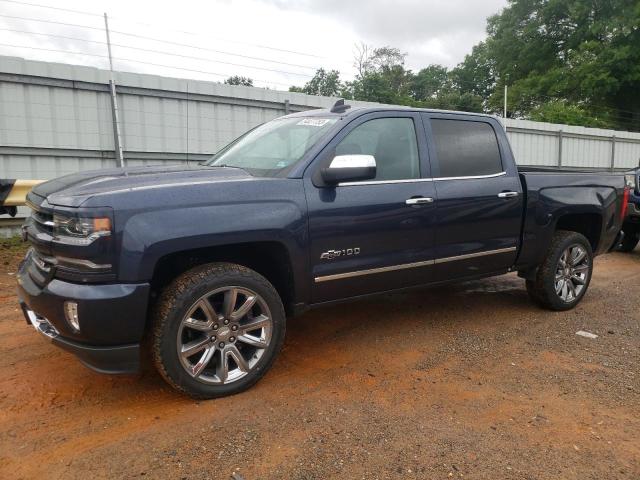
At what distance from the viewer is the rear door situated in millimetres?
4000

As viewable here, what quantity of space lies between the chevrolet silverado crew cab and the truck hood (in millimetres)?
17

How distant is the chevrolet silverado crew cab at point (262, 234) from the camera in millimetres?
2723

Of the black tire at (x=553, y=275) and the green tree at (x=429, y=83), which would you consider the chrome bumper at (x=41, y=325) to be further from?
the green tree at (x=429, y=83)

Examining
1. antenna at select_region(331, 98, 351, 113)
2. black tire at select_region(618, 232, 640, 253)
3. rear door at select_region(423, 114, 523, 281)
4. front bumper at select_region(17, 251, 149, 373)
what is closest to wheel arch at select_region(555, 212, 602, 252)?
rear door at select_region(423, 114, 523, 281)

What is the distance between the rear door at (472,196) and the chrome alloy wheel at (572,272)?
730 mm

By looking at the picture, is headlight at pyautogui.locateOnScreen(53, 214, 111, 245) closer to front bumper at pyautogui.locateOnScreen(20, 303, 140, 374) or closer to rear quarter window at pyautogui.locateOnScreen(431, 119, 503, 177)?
front bumper at pyautogui.locateOnScreen(20, 303, 140, 374)

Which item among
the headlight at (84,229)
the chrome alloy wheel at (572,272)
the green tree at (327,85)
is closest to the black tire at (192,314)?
the headlight at (84,229)

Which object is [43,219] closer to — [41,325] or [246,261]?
[41,325]

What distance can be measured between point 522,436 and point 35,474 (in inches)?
96.7

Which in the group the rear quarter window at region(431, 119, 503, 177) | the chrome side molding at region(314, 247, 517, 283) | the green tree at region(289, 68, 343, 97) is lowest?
the chrome side molding at region(314, 247, 517, 283)

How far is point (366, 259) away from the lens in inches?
140

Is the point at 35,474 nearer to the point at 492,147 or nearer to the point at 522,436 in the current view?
the point at 522,436

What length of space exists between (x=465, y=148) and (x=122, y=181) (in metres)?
2.76

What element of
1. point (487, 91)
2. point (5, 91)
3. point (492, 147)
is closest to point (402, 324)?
point (492, 147)
